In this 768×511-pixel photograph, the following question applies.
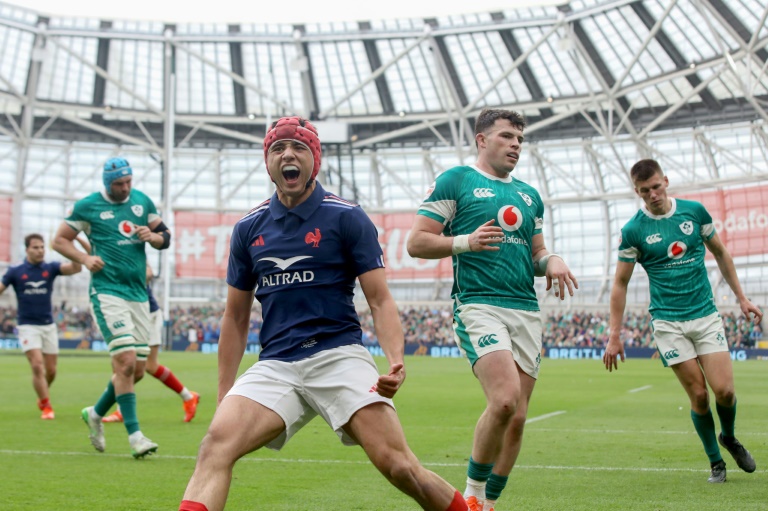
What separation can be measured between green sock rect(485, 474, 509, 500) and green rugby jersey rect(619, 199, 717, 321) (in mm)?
2684

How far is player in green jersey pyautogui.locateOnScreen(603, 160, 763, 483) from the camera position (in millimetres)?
8047

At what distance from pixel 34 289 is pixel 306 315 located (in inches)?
388

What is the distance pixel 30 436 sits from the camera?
11.0m

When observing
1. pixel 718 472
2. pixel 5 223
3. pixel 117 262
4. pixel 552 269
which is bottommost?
pixel 718 472

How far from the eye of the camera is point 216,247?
5503 centimetres

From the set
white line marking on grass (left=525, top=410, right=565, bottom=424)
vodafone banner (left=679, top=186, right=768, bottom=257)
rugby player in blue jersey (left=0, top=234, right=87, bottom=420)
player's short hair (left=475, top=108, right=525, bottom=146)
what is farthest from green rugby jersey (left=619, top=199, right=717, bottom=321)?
vodafone banner (left=679, top=186, right=768, bottom=257)

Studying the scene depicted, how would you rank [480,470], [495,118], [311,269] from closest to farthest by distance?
[311,269]
[480,470]
[495,118]

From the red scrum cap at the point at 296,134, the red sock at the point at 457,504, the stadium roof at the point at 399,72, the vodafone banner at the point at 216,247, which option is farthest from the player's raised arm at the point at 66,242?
the vodafone banner at the point at 216,247

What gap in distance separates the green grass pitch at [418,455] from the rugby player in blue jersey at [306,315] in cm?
202

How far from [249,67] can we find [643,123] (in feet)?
68.7

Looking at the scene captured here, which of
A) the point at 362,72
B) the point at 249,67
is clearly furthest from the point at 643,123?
the point at 249,67

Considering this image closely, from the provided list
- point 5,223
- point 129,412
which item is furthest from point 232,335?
point 5,223

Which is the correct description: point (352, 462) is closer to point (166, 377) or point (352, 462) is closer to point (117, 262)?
point (117, 262)

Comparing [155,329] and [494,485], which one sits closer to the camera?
[494,485]
